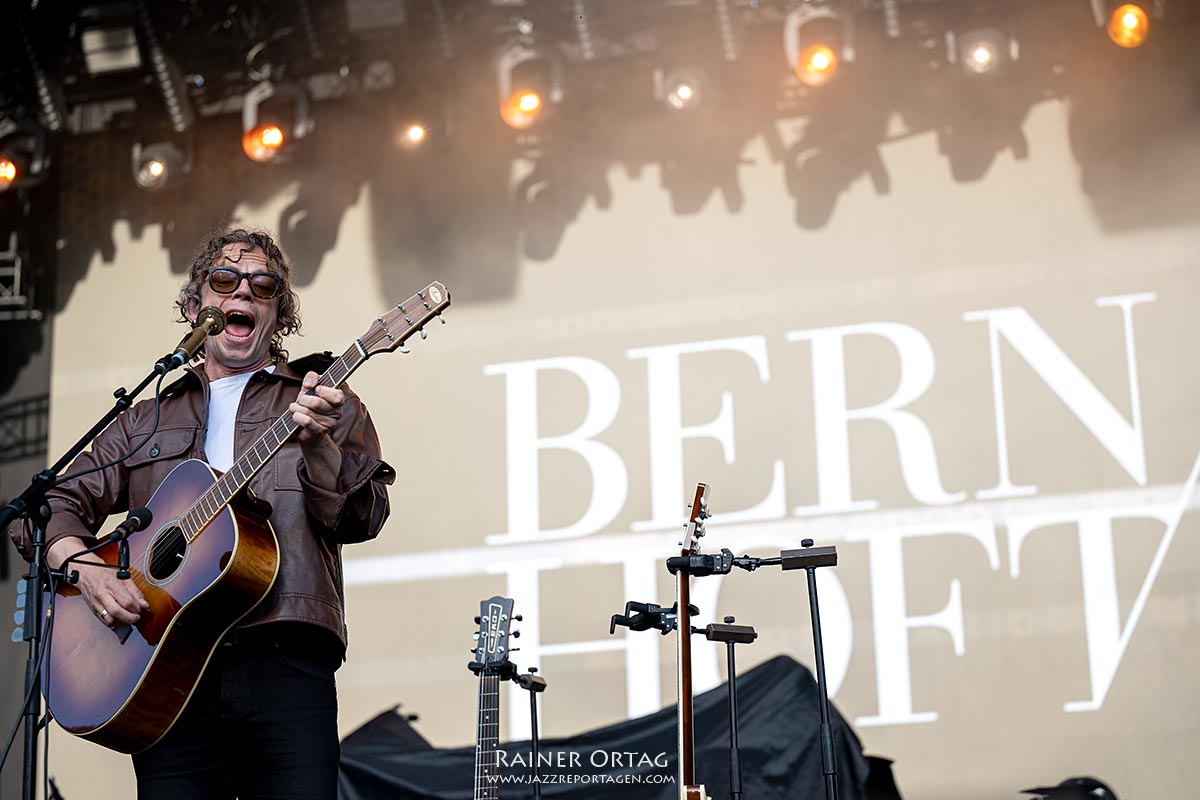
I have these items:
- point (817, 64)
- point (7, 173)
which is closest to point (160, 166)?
point (7, 173)

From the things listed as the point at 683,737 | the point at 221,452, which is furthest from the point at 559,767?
the point at 221,452

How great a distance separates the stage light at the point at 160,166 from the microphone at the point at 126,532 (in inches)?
133

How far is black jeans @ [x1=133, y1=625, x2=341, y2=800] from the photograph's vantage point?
232 centimetres

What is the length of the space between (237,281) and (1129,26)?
362cm

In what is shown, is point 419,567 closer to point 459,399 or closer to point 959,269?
point 459,399

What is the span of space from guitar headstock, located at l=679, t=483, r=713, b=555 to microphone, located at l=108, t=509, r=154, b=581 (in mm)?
1314

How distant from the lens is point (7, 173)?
548 centimetres

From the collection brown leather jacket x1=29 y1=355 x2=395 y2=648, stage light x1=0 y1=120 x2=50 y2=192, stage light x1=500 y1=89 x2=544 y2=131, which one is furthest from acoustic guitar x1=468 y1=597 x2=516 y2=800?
stage light x1=0 y1=120 x2=50 y2=192

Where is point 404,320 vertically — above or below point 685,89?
below

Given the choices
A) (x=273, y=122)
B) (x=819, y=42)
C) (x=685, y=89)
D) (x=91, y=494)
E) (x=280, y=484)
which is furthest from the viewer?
(x=273, y=122)

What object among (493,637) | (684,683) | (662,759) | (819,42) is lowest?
(662,759)

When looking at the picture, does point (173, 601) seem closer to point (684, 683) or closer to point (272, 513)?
point (272, 513)

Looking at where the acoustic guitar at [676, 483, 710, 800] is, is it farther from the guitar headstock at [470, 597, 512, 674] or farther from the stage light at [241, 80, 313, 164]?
the stage light at [241, 80, 313, 164]

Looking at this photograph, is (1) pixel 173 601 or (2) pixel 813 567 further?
(2) pixel 813 567
